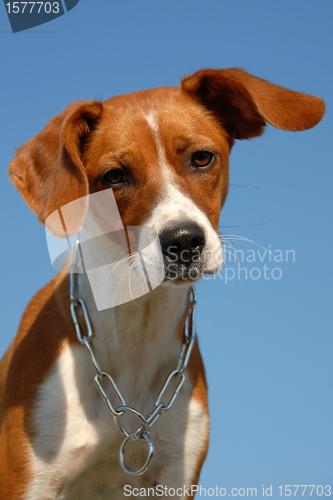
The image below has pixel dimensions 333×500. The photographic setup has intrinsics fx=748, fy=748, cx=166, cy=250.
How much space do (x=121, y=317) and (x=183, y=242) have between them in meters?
0.89

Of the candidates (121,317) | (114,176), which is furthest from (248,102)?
(121,317)

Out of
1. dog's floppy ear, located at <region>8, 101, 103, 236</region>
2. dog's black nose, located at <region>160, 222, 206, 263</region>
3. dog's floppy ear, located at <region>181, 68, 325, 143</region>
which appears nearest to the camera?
dog's black nose, located at <region>160, 222, 206, 263</region>

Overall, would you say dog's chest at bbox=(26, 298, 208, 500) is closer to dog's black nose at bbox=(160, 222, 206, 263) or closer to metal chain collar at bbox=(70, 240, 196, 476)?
metal chain collar at bbox=(70, 240, 196, 476)

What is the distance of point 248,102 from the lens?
4742mm

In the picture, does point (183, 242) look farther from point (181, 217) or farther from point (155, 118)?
point (155, 118)

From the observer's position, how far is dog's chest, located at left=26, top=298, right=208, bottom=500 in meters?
4.51

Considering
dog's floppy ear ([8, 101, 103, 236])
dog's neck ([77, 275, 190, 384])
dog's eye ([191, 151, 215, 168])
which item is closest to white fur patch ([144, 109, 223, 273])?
dog's eye ([191, 151, 215, 168])

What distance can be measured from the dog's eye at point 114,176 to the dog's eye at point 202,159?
17.0 inches

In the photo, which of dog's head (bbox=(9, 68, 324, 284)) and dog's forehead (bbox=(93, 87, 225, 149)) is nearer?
dog's head (bbox=(9, 68, 324, 284))

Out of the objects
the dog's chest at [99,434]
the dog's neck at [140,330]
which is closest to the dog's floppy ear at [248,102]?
the dog's neck at [140,330]

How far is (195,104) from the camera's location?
4.94m

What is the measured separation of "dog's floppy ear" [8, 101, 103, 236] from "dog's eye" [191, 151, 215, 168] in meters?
0.66

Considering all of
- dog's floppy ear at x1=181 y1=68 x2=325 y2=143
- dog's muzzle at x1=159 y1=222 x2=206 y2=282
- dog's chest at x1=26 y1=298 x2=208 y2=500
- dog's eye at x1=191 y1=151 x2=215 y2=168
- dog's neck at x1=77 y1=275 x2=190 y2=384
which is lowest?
dog's chest at x1=26 y1=298 x2=208 y2=500

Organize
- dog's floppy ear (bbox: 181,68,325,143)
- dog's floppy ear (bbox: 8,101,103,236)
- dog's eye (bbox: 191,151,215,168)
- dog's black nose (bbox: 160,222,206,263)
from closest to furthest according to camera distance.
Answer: dog's black nose (bbox: 160,222,206,263), dog's floppy ear (bbox: 8,101,103,236), dog's eye (bbox: 191,151,215,168), dog's floppy ear (bbox: 181,68,325,143)
